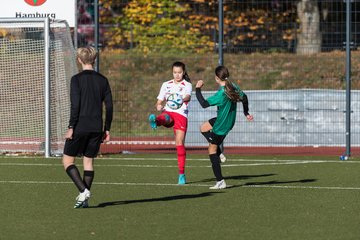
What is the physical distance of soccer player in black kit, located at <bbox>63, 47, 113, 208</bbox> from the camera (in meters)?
13.2

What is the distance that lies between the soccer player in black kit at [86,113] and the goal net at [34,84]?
30.9 ft

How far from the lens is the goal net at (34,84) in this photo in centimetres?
2291

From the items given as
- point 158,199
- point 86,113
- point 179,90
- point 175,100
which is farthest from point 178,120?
point 86,113

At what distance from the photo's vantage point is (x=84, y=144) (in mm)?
13383

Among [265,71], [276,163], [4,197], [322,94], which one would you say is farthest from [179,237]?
[265,71]

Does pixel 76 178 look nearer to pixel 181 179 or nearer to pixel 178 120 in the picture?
pixel 181 179

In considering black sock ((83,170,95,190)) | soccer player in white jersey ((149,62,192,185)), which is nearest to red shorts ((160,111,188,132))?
soccer player in white jersey ((149,62,192,185))

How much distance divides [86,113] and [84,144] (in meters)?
0.38

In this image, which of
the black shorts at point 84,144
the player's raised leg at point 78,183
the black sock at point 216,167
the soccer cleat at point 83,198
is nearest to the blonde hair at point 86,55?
the black shorts at point 84,144

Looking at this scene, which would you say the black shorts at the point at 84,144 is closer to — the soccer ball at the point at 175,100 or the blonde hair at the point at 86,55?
the blonde hair at the point at 86,55

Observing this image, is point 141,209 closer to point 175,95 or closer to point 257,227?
point 257,227

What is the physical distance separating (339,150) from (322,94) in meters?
2.12

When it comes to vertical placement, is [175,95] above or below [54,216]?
above

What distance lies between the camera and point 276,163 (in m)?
21.1
